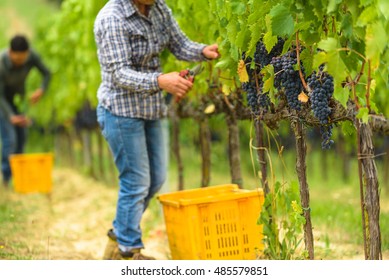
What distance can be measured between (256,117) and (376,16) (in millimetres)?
1411

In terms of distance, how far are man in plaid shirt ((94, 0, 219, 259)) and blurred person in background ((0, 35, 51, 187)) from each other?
477 cm

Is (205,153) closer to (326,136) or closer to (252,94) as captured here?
(252,94)

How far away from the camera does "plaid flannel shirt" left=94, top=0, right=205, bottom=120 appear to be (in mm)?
4711

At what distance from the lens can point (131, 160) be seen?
4945mm

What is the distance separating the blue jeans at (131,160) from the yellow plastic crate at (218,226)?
216mm

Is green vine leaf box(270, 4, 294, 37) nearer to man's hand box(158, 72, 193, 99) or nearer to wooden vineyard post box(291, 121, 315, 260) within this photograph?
wooden vineyard post box(291, 121, 315, 260)

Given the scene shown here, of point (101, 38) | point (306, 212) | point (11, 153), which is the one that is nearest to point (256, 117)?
point (306, 212)

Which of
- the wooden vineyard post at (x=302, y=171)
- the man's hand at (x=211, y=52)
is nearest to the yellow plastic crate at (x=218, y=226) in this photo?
the wooden vineyard post at (x=302, y=171)

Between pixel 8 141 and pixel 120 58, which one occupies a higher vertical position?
pixel 120 58

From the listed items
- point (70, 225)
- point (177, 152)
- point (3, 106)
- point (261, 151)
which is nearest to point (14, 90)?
point (3, 106)

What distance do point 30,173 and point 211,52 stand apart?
17.3 ft

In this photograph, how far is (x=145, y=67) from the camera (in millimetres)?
5023

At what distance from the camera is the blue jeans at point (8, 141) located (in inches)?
392

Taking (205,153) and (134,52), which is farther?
(205,153)
